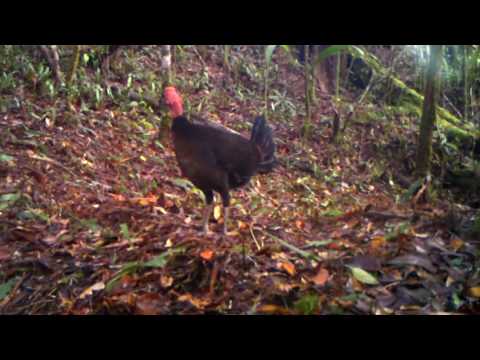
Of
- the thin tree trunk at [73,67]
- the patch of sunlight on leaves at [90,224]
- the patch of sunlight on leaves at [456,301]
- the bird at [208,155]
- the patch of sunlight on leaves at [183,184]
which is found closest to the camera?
the patch of sunlight on leaves at [456,301]

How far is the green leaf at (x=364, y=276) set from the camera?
218 cm

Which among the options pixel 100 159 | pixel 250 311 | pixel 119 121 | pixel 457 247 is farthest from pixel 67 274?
pixel 119 121

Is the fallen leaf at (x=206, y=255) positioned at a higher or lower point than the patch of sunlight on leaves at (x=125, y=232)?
higher

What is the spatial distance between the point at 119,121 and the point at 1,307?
389 cm

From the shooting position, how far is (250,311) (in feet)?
6.75

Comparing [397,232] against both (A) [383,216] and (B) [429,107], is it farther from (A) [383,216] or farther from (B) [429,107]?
(B) [429,107]

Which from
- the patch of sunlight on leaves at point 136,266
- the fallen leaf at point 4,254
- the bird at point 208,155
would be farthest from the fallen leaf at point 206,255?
the fallen leaf at point 4,254

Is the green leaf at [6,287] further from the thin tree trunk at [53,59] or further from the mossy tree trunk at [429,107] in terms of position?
the thin tree trunk at [53,59]

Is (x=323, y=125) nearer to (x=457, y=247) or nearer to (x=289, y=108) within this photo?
(x=289, y=108)

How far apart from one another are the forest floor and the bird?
31 cm

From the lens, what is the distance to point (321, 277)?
7.47 ft

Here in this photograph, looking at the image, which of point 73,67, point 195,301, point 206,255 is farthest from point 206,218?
point 73,67

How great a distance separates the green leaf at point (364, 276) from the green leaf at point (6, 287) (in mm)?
1899

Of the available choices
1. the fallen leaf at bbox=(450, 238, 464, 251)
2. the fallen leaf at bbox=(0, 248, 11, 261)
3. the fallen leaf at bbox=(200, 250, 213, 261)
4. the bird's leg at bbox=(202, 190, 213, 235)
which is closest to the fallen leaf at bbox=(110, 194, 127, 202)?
the bird's leg at bbox=(202, 190, 213, 235)
